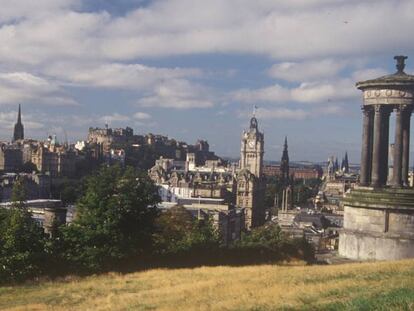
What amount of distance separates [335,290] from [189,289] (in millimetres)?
4671

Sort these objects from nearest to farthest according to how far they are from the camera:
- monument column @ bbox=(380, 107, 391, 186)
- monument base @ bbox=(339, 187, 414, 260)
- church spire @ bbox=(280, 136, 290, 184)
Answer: monument base @ bbox=(339, 187, 414, 260), monument column @ bbox=(380, 107, 391, 186), church spire @ bbox=(280, 136, 290, 184)

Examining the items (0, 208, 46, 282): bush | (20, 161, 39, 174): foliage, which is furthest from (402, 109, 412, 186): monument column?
(20, 161, 39, 174): foliage

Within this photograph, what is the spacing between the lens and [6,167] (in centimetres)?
14100

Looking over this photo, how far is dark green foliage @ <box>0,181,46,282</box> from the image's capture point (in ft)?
74.9

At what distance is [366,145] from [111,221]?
1108 centimetres

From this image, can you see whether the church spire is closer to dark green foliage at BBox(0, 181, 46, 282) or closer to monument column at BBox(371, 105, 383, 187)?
monument column at BBox(371, 105, 383, 187)

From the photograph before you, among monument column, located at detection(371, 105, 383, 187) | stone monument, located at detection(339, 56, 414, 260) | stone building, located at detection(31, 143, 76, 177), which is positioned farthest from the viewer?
stone building, located at detection(31, 143, 76, 177)

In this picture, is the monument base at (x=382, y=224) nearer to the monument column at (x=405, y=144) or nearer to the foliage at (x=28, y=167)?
the monument column at (x=405, y=144)

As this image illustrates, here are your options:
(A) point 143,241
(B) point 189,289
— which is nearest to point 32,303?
(B) point 189,289

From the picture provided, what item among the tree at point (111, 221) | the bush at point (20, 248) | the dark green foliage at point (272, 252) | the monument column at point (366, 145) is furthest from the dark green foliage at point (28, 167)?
the monument column at point (366, 145)

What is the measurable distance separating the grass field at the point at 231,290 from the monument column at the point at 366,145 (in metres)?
6.24

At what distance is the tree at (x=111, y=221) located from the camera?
80.4ft

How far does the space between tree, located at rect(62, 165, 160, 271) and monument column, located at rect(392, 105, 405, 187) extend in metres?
10.5

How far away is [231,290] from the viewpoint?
54.1 feet
